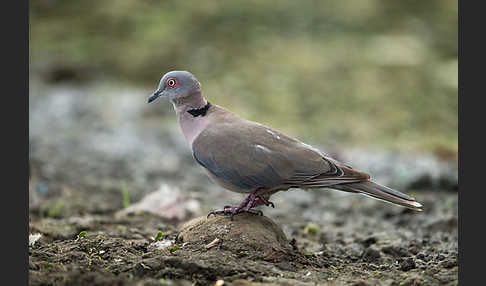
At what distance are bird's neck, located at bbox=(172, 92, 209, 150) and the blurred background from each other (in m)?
1.68

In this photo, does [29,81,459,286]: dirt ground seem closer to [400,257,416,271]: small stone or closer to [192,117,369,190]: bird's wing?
[400,257,416,271]: small stone

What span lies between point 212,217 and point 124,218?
1.70m

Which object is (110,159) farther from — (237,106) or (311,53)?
(311,53)

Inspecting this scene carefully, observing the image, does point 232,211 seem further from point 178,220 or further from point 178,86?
point 178,220

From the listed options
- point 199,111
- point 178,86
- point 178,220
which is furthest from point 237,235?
point 178,220

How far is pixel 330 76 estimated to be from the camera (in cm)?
1089

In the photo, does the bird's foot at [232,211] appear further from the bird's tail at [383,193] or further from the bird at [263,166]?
the bird's tail at [383,193]

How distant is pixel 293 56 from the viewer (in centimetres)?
1170

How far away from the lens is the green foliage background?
9.56 m

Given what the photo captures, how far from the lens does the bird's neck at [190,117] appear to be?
4789 mm

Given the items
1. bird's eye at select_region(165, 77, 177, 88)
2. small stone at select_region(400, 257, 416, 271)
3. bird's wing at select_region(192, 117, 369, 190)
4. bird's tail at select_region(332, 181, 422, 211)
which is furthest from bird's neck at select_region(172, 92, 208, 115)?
small stone at select_region(400, 257, 416, 271)

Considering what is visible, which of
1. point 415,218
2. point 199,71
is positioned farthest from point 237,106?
point 415,218

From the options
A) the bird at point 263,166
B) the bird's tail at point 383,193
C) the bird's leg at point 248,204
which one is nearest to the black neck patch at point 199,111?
the bird at point 263,166

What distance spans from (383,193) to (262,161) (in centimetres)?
85
